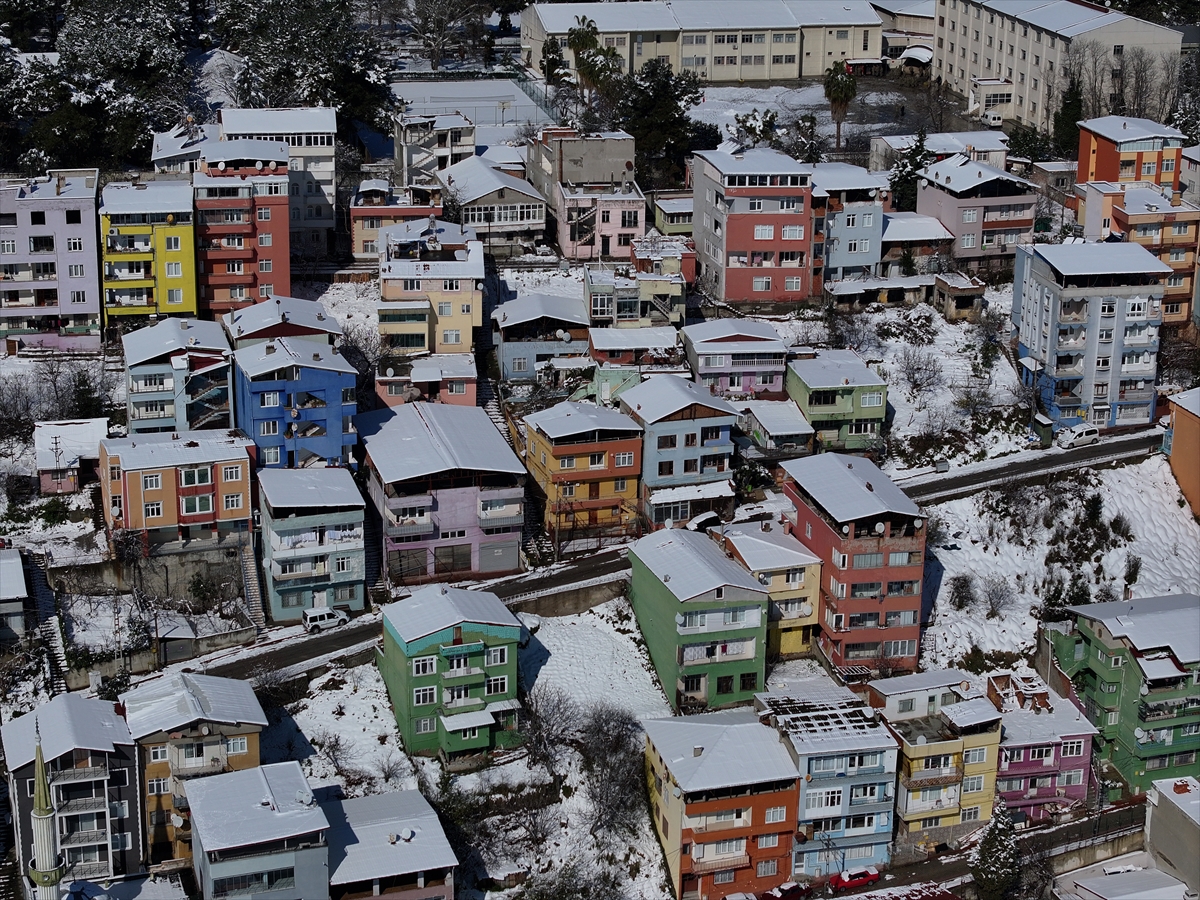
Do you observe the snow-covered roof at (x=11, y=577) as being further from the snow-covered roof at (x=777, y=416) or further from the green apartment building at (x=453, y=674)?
the snow-covered roof at (x=777, y=416)

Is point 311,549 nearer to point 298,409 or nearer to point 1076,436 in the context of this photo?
point 298,409

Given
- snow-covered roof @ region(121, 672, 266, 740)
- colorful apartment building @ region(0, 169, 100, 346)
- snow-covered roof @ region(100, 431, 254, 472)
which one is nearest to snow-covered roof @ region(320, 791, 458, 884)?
snow-covered roof @ region(121, 672, 266, 740)

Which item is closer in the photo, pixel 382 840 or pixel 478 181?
pixel 382 840

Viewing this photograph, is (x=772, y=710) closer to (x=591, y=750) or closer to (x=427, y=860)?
(x=591, y=750)

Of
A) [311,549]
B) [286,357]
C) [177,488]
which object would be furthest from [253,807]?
[286,357]

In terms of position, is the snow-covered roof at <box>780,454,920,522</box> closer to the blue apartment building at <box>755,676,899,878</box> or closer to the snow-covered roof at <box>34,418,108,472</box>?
the blue apartment building at <box>755,676,899,878</box>

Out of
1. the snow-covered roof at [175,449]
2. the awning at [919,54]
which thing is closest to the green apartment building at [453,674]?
the snow-covered roof at [175,449]

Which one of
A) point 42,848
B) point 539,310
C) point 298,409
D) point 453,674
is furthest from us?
point 539,310
